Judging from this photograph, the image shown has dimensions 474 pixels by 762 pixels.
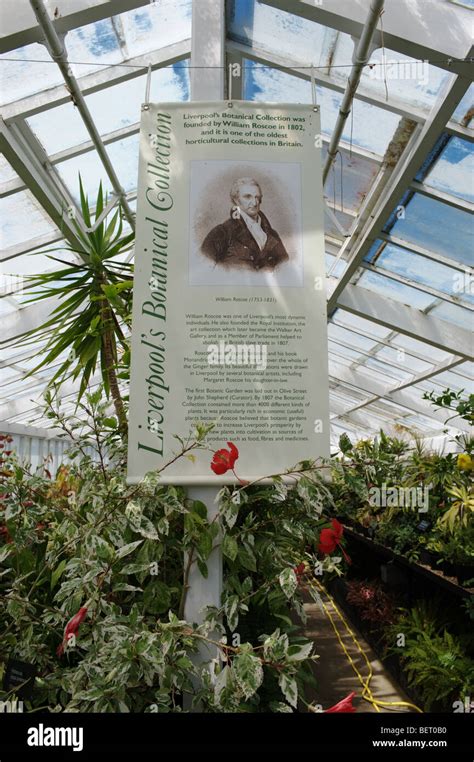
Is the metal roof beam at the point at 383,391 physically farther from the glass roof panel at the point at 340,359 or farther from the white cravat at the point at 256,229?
the white cravat at the point at 256,229

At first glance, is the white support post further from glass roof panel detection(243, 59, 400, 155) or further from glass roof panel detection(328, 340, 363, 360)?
glass roof panel detection(328, 340, 363, 360)

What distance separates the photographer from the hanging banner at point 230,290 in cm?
192

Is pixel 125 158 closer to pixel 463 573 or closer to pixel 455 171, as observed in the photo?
pixel 455 171

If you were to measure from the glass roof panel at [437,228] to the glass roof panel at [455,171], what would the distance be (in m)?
0.23

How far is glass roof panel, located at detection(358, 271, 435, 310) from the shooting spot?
707cm

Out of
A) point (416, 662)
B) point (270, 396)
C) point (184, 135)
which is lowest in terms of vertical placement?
point (416, 662)

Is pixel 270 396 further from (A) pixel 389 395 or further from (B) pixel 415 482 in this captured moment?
(A) pixel 389 395

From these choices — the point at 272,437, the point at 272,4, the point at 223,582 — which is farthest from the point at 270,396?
the point at 272,4

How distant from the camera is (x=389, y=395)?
11539 mm

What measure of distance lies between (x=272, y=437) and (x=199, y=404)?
251 millimetres

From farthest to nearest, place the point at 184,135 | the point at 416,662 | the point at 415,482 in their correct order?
the point at 415,482 < the point at 416,662 < the point at 184,135

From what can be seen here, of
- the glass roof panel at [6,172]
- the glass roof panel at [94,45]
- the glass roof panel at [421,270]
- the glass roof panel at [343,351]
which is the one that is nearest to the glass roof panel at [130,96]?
the glass roof panel at [94,45]

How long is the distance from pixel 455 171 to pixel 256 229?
3261 millimetres

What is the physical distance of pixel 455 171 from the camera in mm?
4680
